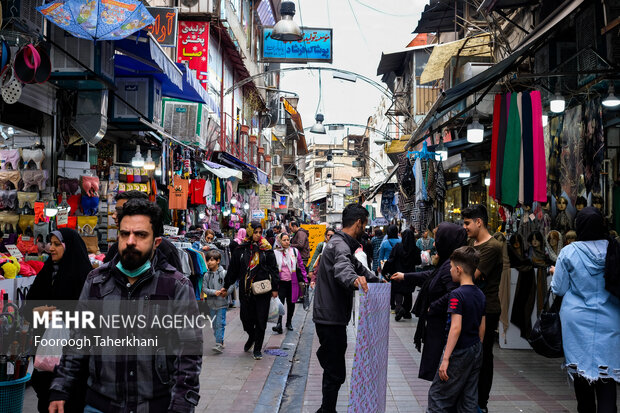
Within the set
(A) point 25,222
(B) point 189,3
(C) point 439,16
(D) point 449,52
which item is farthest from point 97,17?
(C) point 439,16

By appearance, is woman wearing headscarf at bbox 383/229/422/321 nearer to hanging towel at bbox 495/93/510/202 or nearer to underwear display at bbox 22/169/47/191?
hanging towel at bbox 495/93/510/202

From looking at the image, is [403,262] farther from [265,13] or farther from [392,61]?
[265,13]

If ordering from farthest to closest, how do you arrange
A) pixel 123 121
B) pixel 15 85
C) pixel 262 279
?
pixel 123 121 < pixel 262 279 < pixel 15 85

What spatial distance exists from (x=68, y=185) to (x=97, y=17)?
11.6 ft

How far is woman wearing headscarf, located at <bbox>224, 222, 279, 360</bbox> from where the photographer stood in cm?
930

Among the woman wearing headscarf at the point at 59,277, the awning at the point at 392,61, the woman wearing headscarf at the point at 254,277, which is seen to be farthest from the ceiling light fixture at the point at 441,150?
the awning at the point at 392,61

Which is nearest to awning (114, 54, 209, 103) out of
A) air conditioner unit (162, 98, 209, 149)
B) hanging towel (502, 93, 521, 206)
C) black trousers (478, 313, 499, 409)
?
air conditioner unit (162, 98, 209, 149)

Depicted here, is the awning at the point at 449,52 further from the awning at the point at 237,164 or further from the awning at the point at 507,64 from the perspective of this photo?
the awning at the point at 237,164

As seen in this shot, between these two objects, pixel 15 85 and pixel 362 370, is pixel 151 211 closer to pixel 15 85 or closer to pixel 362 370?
pixel 362 370

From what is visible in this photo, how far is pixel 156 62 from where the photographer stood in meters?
9.48

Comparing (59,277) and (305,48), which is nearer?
(59,277)

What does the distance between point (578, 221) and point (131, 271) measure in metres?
3.86

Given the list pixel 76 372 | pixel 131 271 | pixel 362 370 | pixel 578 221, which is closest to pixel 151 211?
pixel 131 271

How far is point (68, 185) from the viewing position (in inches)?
391
